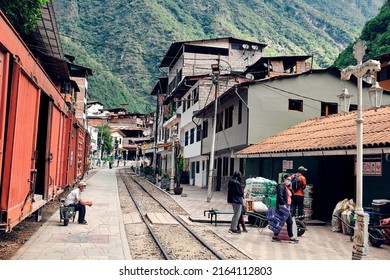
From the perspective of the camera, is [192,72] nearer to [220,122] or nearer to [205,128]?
[205,128]

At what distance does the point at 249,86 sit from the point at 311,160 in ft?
20.7

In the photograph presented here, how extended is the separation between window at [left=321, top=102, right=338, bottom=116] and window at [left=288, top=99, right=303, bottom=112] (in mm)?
1264

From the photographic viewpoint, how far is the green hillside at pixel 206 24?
3144 centimetres

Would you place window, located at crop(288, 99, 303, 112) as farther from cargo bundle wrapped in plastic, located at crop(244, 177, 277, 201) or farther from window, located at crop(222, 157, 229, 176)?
cargo bundle wrapped in plastic, located at crop(244, 177, 277, 201)

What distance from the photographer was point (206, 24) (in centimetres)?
4375

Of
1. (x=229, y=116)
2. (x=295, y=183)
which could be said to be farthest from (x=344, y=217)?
(x=229, y=116)

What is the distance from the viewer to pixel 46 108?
9.75 metres

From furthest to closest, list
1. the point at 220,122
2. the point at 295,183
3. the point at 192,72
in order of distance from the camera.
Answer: the point at 192,72
the point at 220,122
the point at 295,183

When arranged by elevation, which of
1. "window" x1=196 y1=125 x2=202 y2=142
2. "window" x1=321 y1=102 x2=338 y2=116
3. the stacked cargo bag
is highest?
"window" x1=321 y1=102 x2=338 y2=116

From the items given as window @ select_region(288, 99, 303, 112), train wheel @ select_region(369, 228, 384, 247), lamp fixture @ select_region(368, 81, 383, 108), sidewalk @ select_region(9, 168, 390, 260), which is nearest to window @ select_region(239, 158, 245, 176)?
window @ select_region(288, 99, 303, 112)

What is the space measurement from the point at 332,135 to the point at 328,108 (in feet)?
27.6

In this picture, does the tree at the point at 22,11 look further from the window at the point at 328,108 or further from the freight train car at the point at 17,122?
the window at the point at 328,108

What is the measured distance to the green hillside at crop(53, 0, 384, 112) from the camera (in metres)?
31.4
